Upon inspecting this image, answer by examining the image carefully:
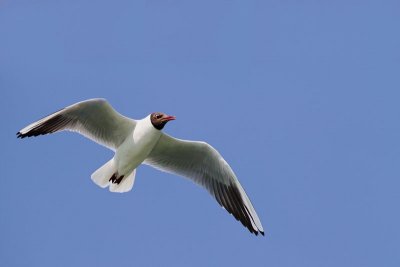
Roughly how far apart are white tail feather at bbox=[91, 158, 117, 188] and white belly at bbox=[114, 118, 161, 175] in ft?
0.40

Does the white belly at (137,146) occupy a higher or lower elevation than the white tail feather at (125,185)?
higher

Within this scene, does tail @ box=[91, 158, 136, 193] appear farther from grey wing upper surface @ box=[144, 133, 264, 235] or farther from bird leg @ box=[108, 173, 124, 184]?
grey wing upper surface @ box=[144, 133, 264, 235]

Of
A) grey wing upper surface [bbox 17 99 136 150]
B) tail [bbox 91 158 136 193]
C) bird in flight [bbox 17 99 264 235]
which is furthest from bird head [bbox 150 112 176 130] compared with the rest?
tail [bbox 91 158 136 193]

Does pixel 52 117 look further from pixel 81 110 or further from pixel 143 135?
pixel 143 135

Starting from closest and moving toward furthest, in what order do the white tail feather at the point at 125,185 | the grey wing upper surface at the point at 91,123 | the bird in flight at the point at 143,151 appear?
the grey wing upper surface at the point at 91,123, the bird in flight at the point at 143,151, the white tail feather at the point at 125,185

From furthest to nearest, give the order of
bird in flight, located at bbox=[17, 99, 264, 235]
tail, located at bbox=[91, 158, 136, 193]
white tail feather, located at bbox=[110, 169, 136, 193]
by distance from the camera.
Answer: white tail feather, located at bbox=[110, 169, 136, 193] < tail, located at bbox=[91, 158, 136, 193] < bird in flight, located at bbox=[17, 99, 264, 235]

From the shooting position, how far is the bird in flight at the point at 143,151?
884 cm

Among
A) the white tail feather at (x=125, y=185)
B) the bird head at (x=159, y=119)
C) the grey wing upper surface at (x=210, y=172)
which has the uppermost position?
the bird head at (x=159, y=119)

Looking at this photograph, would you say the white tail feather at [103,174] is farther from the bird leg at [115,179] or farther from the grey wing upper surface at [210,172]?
the grey wing upper surface at [210,172]

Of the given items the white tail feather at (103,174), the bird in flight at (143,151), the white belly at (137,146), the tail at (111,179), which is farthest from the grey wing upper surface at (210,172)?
the white tail feather at (103,174)

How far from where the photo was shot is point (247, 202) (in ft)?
30.7

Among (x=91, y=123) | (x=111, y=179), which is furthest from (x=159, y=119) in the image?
(x=111, y=179)

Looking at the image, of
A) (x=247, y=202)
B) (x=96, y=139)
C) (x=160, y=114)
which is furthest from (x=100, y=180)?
(x=247, y=202)

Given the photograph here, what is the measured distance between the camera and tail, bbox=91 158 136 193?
9.04 metres
